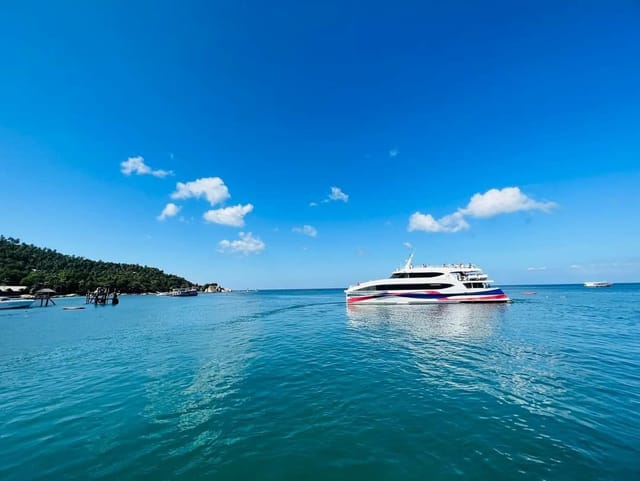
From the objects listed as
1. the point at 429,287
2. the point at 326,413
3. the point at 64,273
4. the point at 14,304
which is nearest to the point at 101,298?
the point at 14,304

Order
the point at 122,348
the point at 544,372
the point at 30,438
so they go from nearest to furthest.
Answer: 1. the point at 30,438
2. the point at 544,372
3. the point at 122,348

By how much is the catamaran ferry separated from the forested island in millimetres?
112478

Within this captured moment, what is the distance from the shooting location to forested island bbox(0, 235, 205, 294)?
101 metres

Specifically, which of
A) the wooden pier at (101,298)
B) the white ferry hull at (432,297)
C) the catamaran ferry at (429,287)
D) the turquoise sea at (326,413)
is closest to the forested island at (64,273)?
the wooden pier at (101,298)

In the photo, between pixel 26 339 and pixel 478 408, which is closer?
pixel 478 408

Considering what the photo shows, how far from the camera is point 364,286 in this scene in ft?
148

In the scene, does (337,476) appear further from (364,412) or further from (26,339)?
(26,339)

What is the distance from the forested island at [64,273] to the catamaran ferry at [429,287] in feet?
369

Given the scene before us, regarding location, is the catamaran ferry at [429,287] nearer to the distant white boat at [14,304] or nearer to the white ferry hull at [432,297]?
the white ferry hull at [432,297]

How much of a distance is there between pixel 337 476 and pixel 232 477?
2136 millimetres

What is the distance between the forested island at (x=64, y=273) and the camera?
10094cm

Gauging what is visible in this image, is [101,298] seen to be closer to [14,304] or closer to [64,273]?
[14,304]

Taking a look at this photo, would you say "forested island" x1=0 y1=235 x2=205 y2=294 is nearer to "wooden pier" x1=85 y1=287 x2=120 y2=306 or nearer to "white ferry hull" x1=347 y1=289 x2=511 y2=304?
"wooden pier" x1=85 y1=287 x2=120 y2=306

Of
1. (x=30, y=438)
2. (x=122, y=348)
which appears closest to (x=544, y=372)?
(x=30, y=438)
